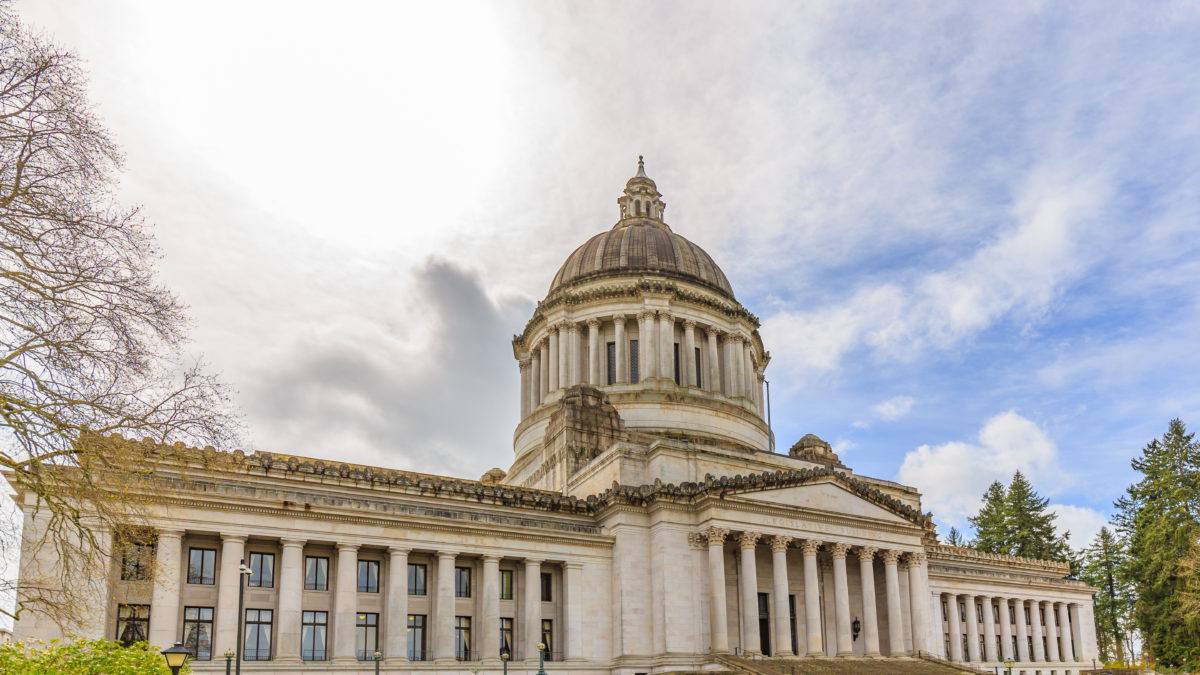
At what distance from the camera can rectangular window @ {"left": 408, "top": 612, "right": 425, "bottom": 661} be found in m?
40.9

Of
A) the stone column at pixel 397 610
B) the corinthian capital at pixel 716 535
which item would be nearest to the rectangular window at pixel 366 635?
the stone column at pixel 397 610

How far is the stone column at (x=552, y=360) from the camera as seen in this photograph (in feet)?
210

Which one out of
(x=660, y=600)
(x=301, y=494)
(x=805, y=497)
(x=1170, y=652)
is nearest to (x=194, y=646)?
(x=301, y=494)

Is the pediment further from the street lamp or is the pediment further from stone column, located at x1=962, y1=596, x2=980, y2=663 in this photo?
the street lamp

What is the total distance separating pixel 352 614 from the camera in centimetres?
3909

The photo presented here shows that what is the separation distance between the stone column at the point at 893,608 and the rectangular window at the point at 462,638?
2299 centimetres

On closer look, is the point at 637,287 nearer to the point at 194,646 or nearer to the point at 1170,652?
the point at 194,646

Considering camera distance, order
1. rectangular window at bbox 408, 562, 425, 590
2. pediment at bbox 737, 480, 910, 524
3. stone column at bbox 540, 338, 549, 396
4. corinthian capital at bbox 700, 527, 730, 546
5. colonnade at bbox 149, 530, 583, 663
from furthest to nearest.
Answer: stone column at bbox 540, 338, 549, 396 → pediment at bbox 737, 480, 910, 524 → corinthian capital at bbox 700, 527, 730, 546 → rectangular window at bbox 408, 562, 425, 590 → colonnade at bbox 149, 530, 583, 663

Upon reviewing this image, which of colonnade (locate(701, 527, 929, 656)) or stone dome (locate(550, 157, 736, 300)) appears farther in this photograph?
stone dome (locate(550, 157, 736, 300))

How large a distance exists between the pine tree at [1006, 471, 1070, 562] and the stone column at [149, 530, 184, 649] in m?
84.3

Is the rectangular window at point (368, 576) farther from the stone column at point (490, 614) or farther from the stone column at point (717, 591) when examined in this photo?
the stone column at point (717, 591)

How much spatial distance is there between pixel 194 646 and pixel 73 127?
25.1 meters

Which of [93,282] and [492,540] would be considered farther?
[492,540]

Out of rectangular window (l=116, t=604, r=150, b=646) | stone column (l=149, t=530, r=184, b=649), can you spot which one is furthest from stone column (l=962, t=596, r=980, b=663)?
rectangular window (l=116, t=604, r=150, b=646)
